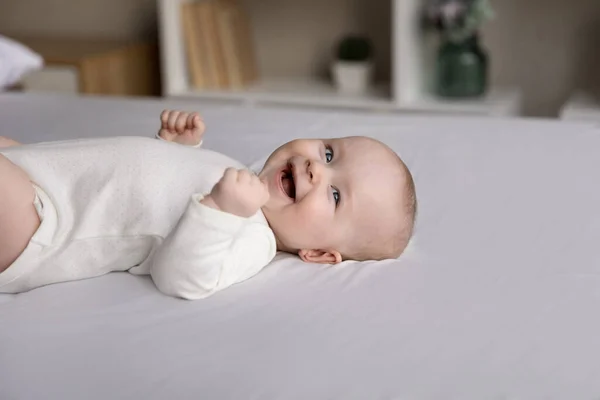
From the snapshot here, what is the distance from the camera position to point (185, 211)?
97cm

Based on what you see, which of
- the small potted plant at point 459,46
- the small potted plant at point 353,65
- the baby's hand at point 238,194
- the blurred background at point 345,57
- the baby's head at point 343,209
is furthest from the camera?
the small potted plant at point 353,65

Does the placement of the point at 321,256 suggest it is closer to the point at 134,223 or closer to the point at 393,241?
the point at 393,241

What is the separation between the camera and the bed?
2.60 ft

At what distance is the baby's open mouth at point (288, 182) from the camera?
111 centimetres

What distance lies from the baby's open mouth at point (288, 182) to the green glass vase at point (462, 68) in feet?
4.60

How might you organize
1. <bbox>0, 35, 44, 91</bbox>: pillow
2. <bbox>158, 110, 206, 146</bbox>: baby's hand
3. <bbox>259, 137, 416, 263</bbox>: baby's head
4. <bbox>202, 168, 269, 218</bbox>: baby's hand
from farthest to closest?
1. <bbox>0, 35, 44, 91</bbox>: pillow
2. <bbox>158, 110, 206, 146</bbox>: baby's hand
3. <bbox>259, 137, 416, 263</bbox>: baby's head
4. <bbox>202, 168, 269, 218</bbox>: baby's hand

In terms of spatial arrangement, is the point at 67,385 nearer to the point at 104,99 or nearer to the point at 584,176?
the point at 584,176

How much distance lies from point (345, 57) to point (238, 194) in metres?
1.80

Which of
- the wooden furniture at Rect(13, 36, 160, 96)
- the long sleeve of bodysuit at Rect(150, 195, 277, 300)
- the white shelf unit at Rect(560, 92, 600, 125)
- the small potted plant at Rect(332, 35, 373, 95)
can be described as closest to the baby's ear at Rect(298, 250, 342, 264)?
the long sleeve of bodysuit at Rect(150, 195, 277, 300)

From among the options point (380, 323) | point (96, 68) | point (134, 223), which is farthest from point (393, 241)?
point (96, 68)

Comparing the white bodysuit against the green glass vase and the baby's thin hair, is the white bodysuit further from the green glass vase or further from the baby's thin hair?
the green glass vase

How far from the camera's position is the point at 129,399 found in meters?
0.78

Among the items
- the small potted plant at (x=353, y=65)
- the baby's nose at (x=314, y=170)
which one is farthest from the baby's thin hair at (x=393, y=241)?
the small potted plant at (x=353, y=65)

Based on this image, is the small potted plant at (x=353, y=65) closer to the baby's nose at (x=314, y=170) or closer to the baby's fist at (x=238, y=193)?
the baby's nose at (x=314, y=170)
